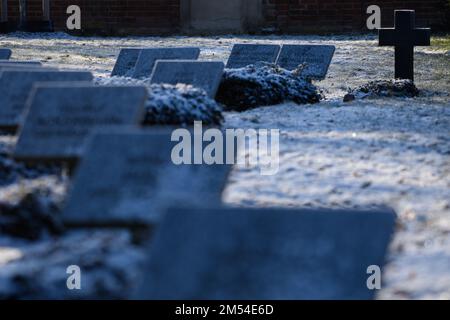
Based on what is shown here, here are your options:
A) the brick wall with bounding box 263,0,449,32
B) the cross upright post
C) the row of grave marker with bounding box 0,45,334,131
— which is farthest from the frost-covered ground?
the cross upright post

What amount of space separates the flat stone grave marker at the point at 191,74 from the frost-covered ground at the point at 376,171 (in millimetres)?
434

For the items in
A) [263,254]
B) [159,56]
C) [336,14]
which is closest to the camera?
[263,254]

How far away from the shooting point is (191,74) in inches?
399

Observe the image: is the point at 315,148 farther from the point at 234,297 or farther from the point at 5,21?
the point at 5,21

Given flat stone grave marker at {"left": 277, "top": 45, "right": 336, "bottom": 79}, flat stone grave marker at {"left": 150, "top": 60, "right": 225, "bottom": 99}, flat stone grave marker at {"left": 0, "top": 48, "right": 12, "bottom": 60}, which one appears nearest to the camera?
flat stone grave marker at {"left": 150, "top": 60, "right": 225, "bottom": 99}

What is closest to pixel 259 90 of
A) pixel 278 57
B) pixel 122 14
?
pixel 278 57

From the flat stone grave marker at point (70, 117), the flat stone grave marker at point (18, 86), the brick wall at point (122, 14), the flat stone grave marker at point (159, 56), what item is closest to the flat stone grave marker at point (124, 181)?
the flat stone grave marker at point (70, 117)

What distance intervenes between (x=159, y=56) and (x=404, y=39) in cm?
322

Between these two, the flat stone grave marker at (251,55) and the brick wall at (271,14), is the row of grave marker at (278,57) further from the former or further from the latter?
the brick wall at (271,14)

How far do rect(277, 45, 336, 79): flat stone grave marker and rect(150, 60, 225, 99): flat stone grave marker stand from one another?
13.3ft

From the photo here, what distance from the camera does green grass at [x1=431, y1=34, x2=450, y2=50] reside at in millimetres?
21256

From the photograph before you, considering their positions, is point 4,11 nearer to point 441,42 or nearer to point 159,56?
point 441,42

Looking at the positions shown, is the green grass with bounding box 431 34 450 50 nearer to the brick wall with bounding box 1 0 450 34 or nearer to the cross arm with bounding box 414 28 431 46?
the brick wall with bounding box 1 0 450 34

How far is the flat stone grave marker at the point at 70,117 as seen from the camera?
20.1ft
